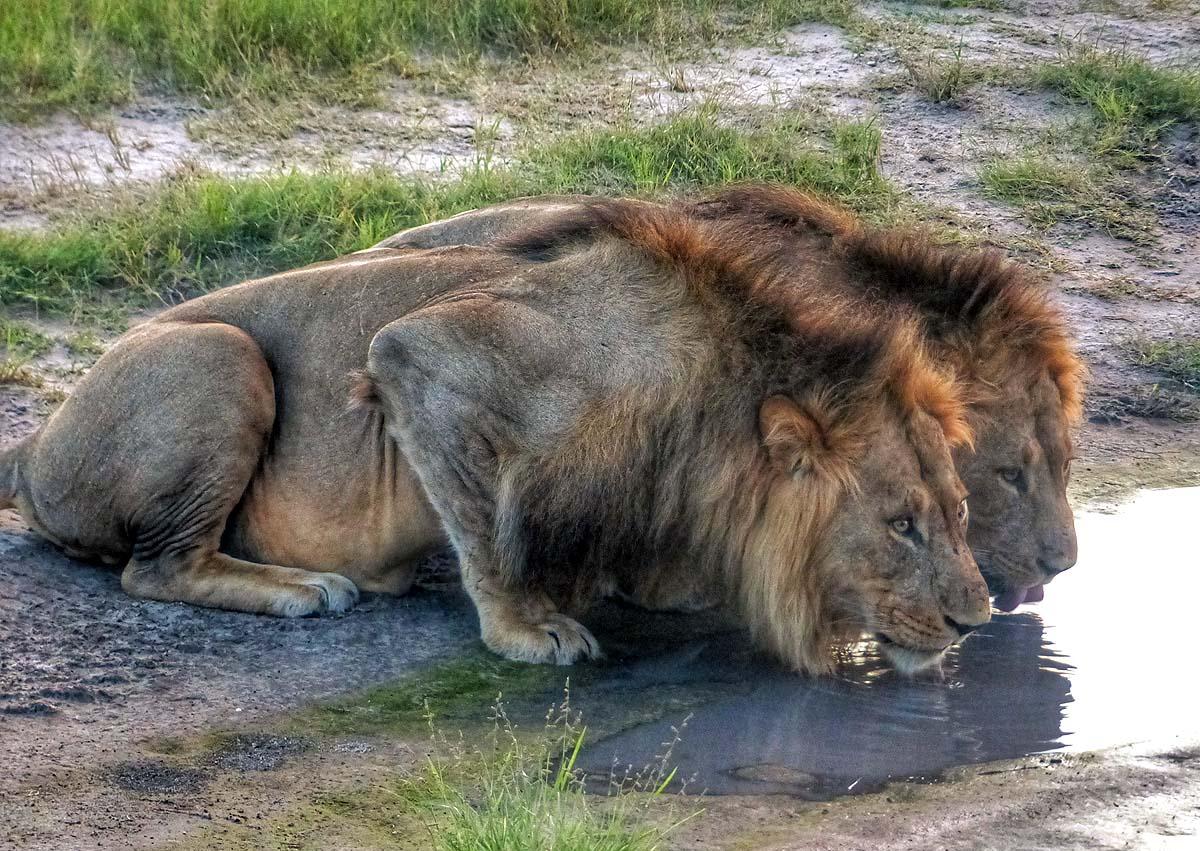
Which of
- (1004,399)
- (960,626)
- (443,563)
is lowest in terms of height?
(443,563)

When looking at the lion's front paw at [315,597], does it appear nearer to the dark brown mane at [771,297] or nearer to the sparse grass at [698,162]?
the dark brown mane at [771,297]

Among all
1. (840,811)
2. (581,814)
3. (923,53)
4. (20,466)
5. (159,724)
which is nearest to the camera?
(581,814)

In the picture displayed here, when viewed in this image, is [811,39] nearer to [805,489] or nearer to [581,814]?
[805,489]

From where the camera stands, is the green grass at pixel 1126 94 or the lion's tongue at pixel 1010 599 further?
the green grass at pixel 1126 94

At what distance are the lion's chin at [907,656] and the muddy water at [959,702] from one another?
0.10 meters

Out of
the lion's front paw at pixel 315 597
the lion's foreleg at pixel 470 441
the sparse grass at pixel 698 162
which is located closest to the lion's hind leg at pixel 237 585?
the lion's front paw at pixel 315 597

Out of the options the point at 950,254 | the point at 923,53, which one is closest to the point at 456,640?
the point at 950,254

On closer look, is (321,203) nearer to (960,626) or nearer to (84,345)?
(84,345)

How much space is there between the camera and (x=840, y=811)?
11.2 feet

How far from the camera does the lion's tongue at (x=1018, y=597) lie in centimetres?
457

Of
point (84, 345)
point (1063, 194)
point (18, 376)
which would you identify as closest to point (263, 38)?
point (84, 345)

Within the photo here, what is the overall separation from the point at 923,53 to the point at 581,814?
21.7 ft

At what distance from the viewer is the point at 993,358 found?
4.45m

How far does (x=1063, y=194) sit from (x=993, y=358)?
3.63 meters
